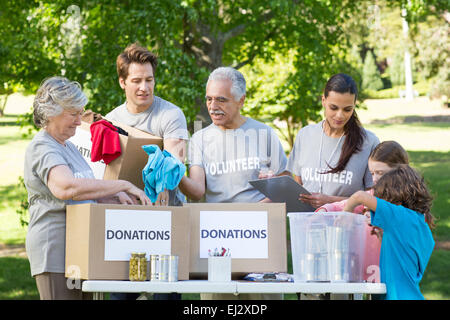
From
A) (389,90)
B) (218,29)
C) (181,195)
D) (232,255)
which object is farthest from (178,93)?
(389,90)

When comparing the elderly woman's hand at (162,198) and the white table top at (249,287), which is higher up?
the elderly woman's hand at (162,198)

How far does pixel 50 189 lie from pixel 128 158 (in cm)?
56

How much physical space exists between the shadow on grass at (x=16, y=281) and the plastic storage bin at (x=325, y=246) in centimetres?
522

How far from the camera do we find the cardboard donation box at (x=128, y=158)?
3.53 metres

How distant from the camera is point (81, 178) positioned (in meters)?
3.13

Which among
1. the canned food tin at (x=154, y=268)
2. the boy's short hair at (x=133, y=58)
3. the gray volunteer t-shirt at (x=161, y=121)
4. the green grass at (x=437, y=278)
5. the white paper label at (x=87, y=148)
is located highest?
the boy's short hair at (x=133, y=58)

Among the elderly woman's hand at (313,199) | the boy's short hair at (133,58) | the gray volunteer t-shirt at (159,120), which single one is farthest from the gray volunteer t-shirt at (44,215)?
the elderly woman's hand at (313,199)

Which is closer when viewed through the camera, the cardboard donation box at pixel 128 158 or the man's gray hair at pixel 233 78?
the cardboard donation box at pixel 128 158

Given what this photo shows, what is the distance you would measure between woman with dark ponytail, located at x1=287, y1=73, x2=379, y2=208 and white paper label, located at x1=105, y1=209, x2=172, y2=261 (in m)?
1.03

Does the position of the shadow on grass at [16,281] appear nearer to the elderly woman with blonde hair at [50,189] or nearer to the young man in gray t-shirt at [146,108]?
the young man in gray t-shirt at [146,108]

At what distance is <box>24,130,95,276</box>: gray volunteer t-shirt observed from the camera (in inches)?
124

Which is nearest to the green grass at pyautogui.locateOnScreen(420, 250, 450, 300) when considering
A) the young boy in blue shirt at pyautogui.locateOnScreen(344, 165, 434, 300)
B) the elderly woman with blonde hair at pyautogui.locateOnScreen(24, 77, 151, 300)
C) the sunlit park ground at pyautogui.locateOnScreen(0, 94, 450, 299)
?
the sunlit park ground at pyautogui.locateOnScreen(0, 94, 450, 299)

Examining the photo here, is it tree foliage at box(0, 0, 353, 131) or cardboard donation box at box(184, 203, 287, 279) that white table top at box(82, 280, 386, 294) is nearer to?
cardboard donation box at box(184, 203, 287, 279)
